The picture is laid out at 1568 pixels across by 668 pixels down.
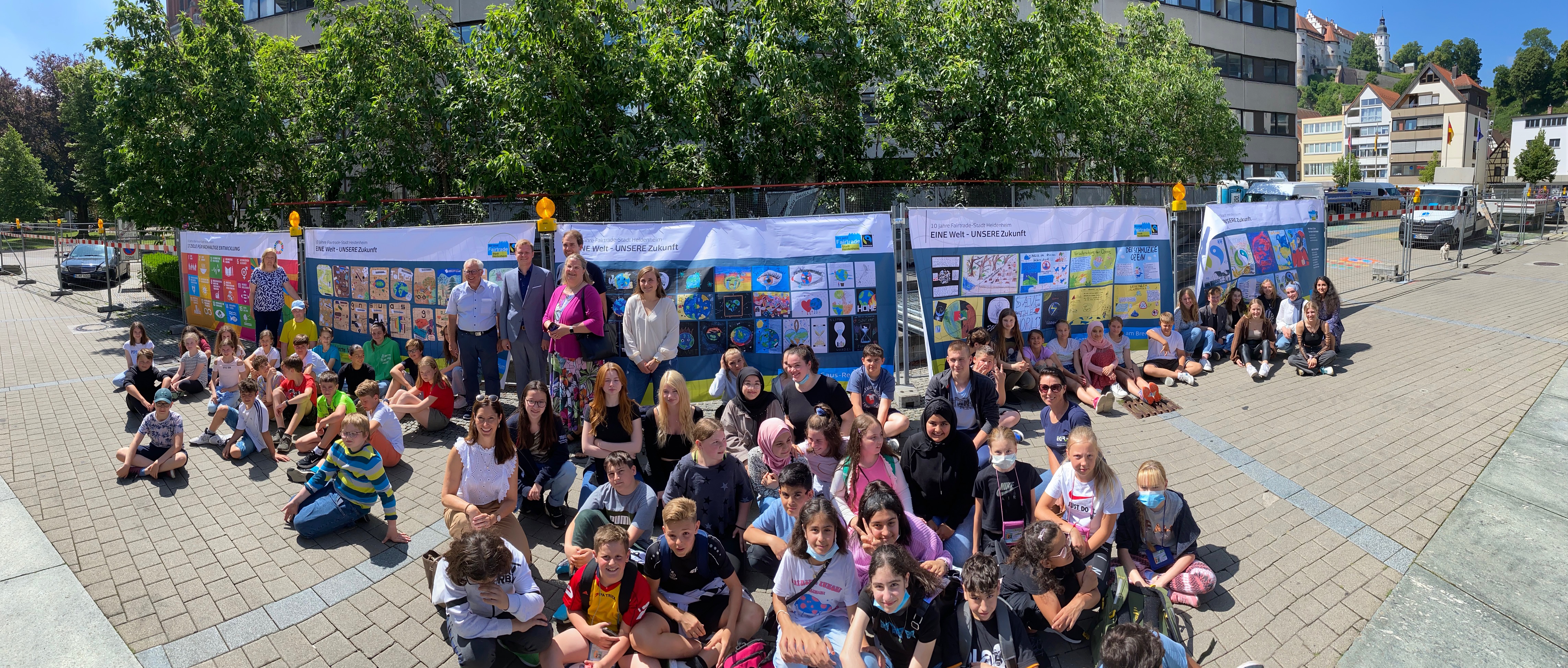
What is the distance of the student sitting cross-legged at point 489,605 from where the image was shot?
421 cm

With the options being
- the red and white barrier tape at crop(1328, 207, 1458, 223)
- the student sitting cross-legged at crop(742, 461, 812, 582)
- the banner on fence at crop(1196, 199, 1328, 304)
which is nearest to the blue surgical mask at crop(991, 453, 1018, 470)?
the student sitting cross-legged at crop(742, 461, 812, 582)

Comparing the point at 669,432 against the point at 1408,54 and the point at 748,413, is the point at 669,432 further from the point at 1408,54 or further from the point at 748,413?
the point at 1408,54

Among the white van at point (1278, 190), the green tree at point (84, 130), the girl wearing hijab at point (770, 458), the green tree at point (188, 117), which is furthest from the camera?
the green tree at point (84, 130)

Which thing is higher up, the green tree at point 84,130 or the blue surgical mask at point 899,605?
the green tree at point 84,130

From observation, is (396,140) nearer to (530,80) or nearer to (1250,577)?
(530,80)

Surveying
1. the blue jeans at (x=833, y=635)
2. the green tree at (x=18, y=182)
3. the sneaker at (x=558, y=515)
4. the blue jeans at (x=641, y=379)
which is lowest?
the blue jeans at (x=833, y=635)

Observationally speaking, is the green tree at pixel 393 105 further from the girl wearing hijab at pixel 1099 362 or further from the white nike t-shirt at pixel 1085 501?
the white nike t-shirt at pixel 1085 501

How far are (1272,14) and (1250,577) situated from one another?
4696 centimetres

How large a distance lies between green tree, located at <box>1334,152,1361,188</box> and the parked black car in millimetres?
77336

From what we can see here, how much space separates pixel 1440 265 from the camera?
66.1ft

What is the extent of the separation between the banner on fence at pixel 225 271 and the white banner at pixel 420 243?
0.78 m

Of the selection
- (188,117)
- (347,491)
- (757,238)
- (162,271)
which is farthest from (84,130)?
(757,238)

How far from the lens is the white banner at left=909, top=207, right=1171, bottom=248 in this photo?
28.5ft

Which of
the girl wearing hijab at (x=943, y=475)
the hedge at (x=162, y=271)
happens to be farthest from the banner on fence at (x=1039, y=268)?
the hedge at (x=162, y=271)
